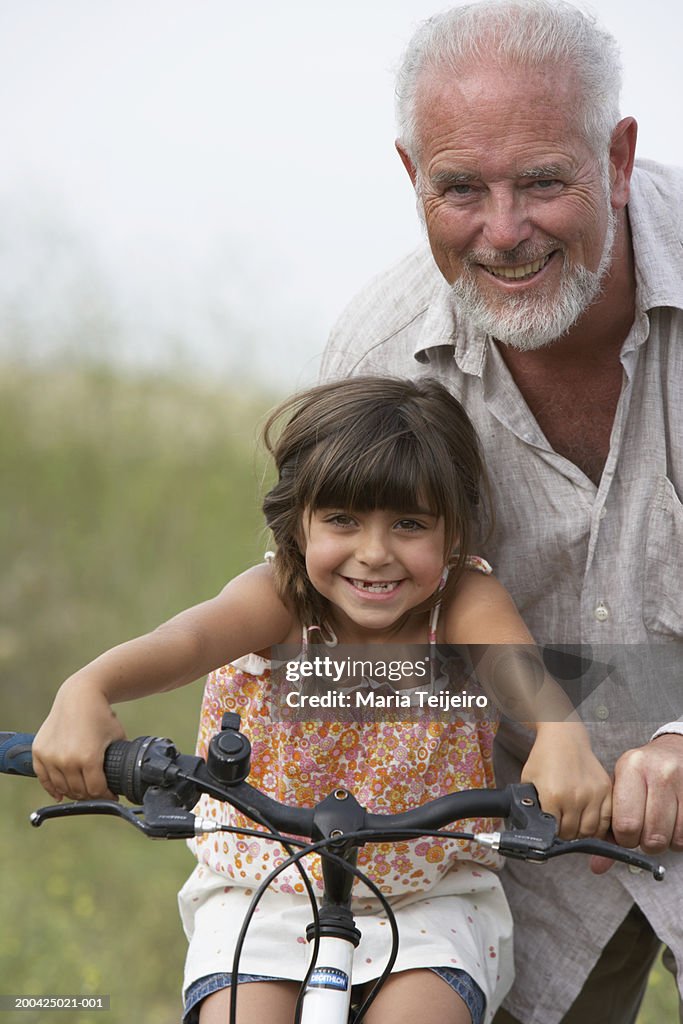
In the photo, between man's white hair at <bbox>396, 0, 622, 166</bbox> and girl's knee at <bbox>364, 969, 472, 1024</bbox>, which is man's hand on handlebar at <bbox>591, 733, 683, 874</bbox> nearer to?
girl's knee at <bbox>364, 969, 472, 1024</bbox>

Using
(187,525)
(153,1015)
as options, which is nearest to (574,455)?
(153,1015)

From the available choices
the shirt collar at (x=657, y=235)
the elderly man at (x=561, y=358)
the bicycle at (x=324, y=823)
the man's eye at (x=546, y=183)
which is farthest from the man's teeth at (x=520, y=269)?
the bicycle at (x=324, y=823)

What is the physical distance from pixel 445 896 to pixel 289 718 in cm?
43

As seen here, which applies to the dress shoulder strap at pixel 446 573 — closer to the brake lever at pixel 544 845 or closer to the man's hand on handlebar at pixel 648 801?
the man's hand on handlebar at pixel 648 801

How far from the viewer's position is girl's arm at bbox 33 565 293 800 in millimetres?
2020

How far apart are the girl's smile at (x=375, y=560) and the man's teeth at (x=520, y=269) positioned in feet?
1.63

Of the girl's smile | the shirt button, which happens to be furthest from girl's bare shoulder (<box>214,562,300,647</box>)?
the shirt button

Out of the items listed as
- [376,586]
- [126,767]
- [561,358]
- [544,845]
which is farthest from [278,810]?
[561,358]

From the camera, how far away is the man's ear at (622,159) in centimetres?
267

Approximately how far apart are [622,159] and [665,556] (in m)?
0.79

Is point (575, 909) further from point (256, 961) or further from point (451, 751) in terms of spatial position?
point (256, 961)

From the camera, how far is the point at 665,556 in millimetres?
2648

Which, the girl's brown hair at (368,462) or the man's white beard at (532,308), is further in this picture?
the man's white beard at (532,308)

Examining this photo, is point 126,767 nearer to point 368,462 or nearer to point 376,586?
point 376,586
